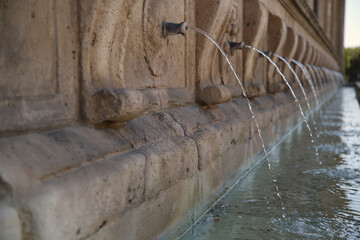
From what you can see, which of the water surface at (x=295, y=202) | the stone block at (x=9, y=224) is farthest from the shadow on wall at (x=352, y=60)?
the stone block at (x=9, y=224)

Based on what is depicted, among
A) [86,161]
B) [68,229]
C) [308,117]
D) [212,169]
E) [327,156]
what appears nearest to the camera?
[68,229]

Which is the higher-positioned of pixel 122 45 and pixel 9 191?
pixel 122 45

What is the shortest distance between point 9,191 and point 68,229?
215 millimetres

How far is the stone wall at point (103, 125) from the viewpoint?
1301mm

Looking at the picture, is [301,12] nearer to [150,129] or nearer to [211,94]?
[211,94]

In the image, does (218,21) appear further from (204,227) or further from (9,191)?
(9,191)

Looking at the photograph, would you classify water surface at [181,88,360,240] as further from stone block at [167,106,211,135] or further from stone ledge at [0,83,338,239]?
stone block at [167,106,211,135]

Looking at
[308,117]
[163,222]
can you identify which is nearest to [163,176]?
[163,222]

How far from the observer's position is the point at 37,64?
1532 mm

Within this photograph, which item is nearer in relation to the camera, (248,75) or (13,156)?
(13,156)

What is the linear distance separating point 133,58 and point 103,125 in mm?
547

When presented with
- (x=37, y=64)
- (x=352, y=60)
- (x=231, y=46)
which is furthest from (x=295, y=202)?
(x=352, y=60)

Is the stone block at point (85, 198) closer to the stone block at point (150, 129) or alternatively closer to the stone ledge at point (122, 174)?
the stone ledge at point (122, 174)

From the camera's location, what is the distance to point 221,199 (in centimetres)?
281
